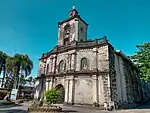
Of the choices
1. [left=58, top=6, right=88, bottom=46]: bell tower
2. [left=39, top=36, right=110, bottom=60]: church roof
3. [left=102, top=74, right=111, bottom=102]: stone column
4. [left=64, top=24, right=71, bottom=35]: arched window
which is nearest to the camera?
[left=102, top=74, right=111, bottom=102]: stone column

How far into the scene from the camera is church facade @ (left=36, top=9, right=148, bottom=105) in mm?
19516

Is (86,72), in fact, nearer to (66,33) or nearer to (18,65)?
(66,33)

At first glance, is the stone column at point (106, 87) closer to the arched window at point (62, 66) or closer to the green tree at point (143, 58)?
the green tree at point (143, 58)

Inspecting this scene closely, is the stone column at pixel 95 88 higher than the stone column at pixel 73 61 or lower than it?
lower

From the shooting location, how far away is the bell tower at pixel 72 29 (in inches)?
1053

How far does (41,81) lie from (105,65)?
12346mm

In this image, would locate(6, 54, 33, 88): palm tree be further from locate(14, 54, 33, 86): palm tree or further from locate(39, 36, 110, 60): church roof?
locate(39, 36, 110, 60): church roof

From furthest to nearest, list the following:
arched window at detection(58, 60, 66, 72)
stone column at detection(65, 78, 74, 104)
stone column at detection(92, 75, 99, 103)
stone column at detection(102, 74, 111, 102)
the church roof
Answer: arched window at detection(58, 60, 66, 72) < the church roof < stone column at detection(65, 78, 74, 104) < stone column at detection(92, 75, 99, 103) < stone column at detection(102, 74, 111, 102)

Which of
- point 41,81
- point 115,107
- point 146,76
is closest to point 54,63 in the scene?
point 41,81

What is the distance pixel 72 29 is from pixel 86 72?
33.1 feet

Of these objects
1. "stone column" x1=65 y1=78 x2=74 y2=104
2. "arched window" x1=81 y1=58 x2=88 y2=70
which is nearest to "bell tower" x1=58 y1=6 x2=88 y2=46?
"arched window" x1=81 y1=58 x2=88 y2=70

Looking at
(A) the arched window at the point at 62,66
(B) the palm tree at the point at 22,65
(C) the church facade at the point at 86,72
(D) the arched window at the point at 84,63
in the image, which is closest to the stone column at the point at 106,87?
(C) the church facade at the point at 86,72

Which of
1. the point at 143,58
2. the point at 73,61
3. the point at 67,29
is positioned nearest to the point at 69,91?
the point at 73,61

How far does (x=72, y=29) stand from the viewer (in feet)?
89.3
